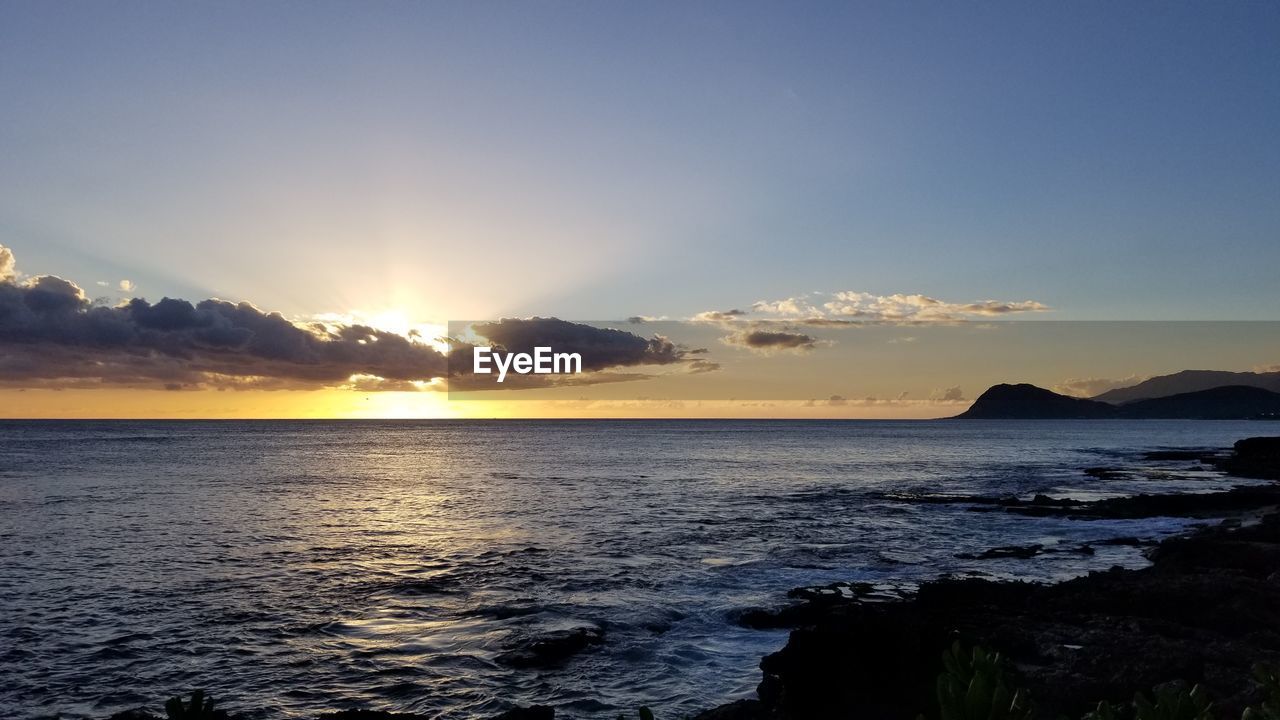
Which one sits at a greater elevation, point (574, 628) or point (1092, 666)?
point (1092, 666)

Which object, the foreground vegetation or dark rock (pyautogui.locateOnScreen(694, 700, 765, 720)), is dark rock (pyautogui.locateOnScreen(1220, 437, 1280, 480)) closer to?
dark rock (pyautogui.locateOnScreen(694, 700, 765, 720))

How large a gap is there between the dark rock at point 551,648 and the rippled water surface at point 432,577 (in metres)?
0.46

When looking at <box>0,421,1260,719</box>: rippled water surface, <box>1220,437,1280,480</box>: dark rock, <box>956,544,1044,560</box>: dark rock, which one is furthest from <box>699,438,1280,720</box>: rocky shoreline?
<box>1220,437,1280,480</box>: dark rock

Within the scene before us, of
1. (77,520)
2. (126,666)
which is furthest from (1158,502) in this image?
→ (77,520)

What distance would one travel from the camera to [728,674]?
17141mm

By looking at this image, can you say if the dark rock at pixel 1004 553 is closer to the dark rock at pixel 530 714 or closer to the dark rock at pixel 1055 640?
the dark rock at pixel 1055 640

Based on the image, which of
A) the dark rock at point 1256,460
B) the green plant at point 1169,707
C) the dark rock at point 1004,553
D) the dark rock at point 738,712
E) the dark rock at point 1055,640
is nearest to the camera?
the green plant at point 1169,707

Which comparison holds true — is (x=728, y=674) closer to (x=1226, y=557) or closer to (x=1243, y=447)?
(x=1226, y=557)

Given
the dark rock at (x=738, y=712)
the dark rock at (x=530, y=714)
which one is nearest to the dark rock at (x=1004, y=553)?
the dark rock at (x=738, y=712)

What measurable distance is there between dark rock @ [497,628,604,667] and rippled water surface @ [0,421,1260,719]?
0.46 metres

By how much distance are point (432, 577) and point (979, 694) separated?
90.5ft

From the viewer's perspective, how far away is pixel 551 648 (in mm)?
18812

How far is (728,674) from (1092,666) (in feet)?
23.5

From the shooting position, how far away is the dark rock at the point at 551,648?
18.2m
